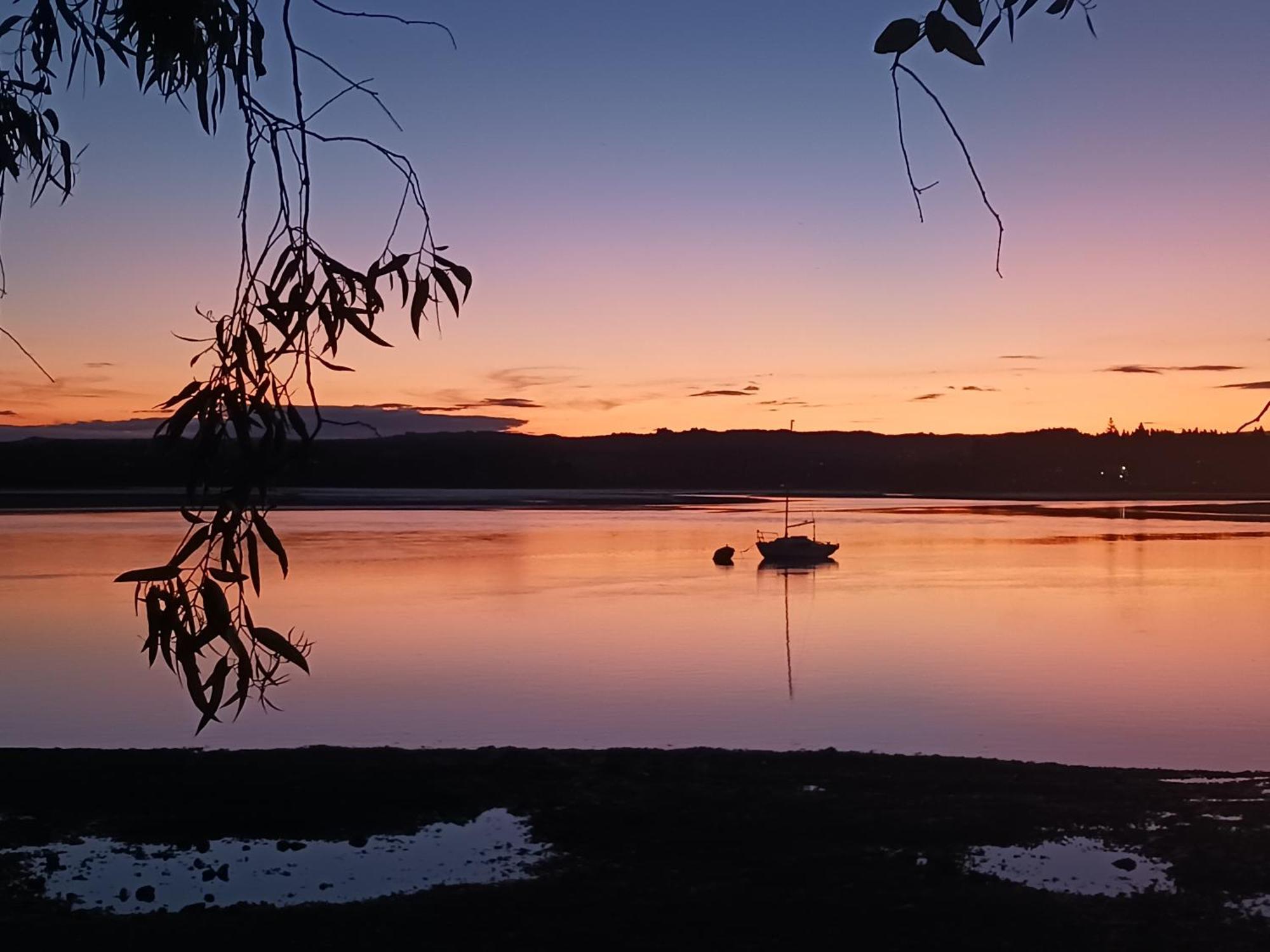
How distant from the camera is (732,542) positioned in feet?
232

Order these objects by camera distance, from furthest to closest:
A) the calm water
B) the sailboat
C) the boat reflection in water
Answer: the sailboat, the boat reflection in water, the calm water

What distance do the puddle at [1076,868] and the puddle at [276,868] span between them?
304cm

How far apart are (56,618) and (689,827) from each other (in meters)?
25.4

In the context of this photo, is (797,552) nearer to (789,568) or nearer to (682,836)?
(789,568)

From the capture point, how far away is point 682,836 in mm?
9711

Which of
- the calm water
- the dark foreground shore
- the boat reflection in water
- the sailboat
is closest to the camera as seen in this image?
the dark foreground shore

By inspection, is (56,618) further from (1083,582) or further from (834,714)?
(1083,582)

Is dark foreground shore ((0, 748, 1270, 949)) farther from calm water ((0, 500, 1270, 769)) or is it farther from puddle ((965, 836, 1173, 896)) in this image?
calm water ((0, 500, 1270, 769))

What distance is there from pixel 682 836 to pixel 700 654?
1717 centimetres

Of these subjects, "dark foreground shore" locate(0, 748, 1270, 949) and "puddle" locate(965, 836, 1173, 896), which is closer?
"dark foreground shore" locate(0, 748, 1270, 949)

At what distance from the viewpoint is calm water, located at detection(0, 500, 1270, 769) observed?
707 inches

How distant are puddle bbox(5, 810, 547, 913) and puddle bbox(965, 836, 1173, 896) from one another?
3.04 meters

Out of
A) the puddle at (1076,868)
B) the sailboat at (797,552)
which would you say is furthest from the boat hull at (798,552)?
the puddle at (1076,868)

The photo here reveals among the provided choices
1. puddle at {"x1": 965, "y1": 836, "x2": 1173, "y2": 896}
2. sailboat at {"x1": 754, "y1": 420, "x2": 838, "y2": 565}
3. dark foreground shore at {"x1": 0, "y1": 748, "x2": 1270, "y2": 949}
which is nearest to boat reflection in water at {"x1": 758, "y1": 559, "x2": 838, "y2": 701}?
sailboat at {"x1": 754, "y1": 420, "x2": 838, "y2": 565}
